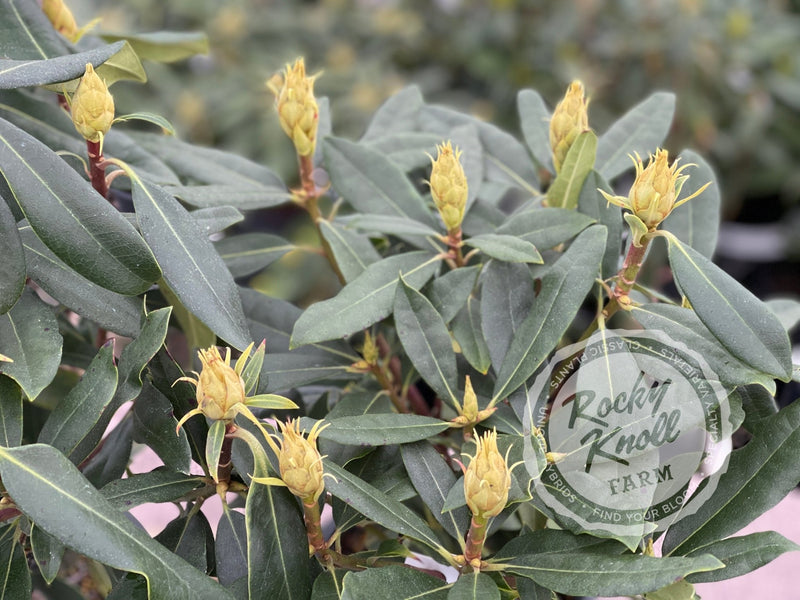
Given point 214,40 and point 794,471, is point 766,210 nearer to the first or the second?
point 214,40

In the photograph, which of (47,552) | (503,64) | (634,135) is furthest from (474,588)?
(503,64)

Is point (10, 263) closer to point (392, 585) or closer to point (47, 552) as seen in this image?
point (47, 552)

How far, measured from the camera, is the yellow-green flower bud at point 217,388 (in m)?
0.55

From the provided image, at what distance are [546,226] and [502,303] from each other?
0.08 m

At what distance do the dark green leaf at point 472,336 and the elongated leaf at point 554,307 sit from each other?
0.03m

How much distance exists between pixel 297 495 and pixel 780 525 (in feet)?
3.00

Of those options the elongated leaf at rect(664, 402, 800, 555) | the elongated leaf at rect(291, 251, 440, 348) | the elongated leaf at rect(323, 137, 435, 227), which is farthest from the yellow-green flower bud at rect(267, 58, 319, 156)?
the elongated leaf at rect(664, 402, 800, 555)

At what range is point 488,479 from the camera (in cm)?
55

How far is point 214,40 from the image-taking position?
2752 mm

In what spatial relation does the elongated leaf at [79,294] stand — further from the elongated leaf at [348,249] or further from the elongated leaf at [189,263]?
the elongated leaf at [348,249]

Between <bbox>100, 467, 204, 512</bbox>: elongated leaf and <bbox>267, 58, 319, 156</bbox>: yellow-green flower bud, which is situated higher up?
<bbox>267, 58, 319, 156</bbox>: yellow-green flower bud

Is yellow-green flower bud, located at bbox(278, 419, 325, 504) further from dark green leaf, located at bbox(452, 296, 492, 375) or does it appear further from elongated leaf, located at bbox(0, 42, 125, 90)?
elongated leaf, located at bbox(0, 42, 125, 90)

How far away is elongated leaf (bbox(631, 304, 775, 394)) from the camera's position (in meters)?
0.62

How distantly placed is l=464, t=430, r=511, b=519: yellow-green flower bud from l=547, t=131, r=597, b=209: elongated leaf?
0.30m
